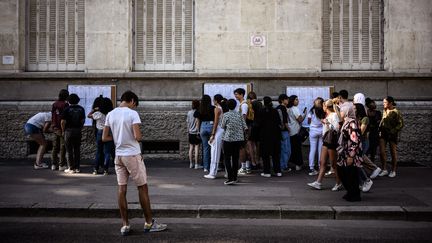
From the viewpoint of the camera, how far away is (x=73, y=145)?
1227cm

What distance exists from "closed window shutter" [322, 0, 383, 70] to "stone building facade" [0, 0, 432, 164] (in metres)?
0.03

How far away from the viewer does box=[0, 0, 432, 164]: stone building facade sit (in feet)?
46.5

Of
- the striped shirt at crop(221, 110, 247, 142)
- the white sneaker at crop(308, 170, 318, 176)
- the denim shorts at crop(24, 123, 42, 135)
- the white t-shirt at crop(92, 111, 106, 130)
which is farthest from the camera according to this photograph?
the denim shorts at crop(24, 123, 42, 135)

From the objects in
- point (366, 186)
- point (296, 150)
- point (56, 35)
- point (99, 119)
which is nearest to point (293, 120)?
point (296, 150)

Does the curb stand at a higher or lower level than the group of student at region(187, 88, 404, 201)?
lower

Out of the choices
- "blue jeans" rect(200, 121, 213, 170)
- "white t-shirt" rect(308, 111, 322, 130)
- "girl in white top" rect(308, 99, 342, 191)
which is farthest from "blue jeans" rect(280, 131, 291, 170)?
"girl in white top" rect(308, 99, 342, 191)

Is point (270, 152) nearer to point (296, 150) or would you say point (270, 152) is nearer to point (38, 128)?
point (296, 150)

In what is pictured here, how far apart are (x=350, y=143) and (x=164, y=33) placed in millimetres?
7008

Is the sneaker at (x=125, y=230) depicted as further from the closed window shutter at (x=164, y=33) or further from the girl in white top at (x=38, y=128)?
the closed window shutter at (x=164, y=33)

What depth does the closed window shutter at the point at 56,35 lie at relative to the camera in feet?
48.0

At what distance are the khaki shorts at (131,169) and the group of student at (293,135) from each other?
12.2 ft

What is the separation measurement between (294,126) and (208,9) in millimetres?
3828

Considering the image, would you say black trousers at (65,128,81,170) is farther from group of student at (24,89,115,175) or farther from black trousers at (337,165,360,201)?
black trousers at (337,165,360,201)

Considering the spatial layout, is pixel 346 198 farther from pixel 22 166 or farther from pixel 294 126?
pixel 22 166
